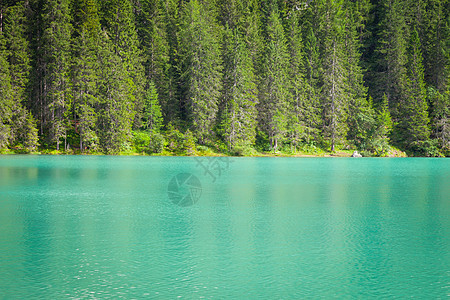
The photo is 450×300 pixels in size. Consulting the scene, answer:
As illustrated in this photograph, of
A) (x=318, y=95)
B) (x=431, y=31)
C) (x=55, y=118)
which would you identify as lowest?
(x=55, y=118)

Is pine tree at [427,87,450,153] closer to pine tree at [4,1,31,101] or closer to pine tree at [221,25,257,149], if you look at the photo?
pine tree at [221,25,257,149]

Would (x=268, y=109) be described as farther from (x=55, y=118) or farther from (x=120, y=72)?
(x=55, y=118)

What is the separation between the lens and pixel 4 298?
29.5 feet

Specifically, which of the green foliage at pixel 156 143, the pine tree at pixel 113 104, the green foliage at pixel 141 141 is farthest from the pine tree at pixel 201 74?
the pine tree at pixel 113 104

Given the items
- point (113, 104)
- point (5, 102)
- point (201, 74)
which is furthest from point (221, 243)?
point (201, 74)

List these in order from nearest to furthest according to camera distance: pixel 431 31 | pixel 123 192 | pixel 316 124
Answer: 1. pixel 123 192
2. pixel 316 124
3. pixel 431 31

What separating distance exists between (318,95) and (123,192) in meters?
56.9

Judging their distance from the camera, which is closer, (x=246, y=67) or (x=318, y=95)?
(x=246, y=67)

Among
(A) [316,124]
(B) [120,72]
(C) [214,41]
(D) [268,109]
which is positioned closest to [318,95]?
(A) [316,124]

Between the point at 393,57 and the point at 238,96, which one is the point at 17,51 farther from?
the point at 393,57

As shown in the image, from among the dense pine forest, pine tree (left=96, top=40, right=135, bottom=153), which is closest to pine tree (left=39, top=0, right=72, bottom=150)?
the dense pine forest

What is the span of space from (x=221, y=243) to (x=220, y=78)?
2281 inches

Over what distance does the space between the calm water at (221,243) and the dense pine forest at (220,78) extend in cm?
3856

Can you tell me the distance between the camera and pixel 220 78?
69625mm
